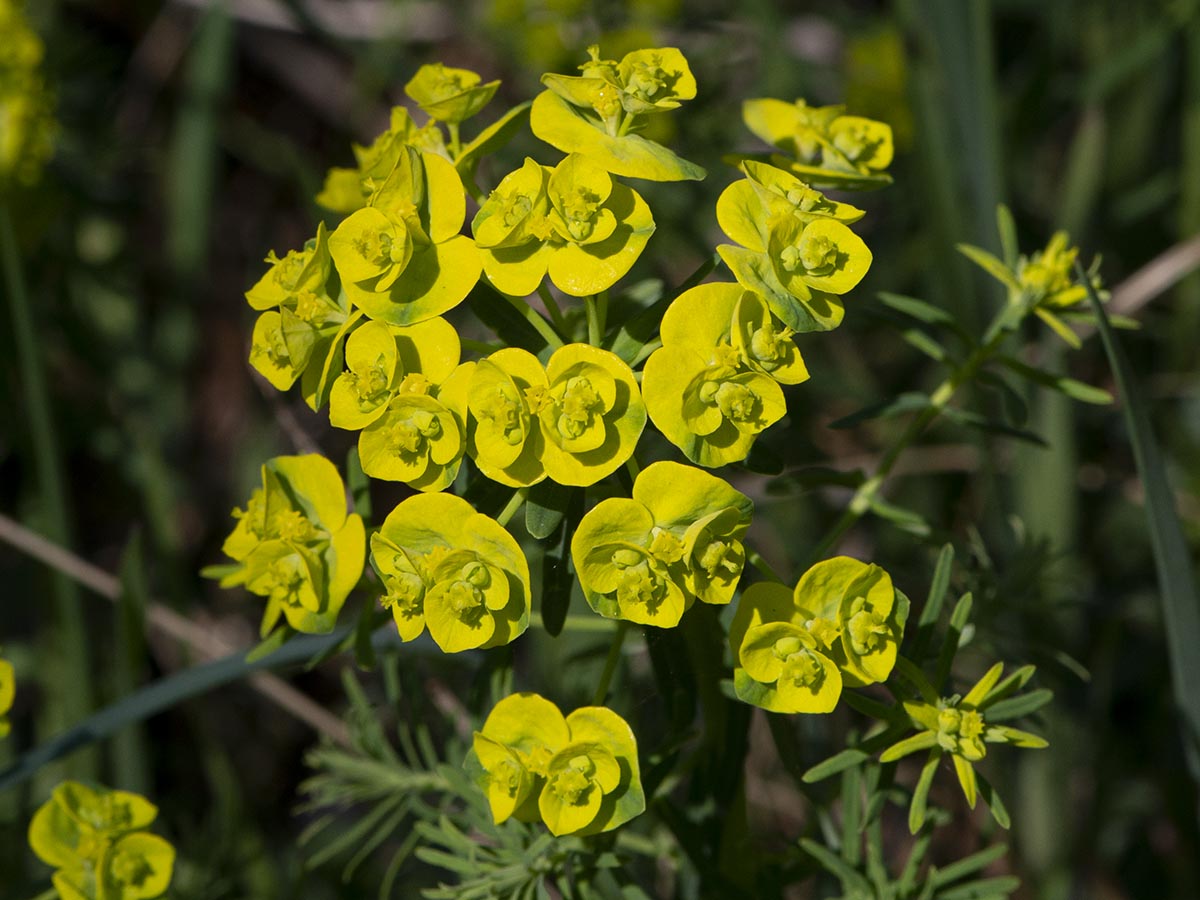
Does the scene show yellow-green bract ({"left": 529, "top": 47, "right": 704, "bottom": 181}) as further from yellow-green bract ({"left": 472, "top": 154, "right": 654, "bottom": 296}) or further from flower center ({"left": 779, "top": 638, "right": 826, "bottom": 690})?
flower center ({"left": 779, "top": 638, "right": 826, "bottom": 690})

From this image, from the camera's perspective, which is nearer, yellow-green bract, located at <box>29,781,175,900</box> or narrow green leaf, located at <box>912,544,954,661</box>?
narrow green leaf, located at <box>912,544,954,661</box>

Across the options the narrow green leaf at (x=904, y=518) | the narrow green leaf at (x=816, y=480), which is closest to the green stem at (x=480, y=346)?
the narrow green leaf at (x=816, y=480)

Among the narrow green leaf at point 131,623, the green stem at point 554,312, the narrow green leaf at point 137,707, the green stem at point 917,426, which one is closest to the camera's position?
the green stem at point 554,312

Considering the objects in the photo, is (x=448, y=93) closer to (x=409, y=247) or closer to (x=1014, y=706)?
(x=409, y=247)

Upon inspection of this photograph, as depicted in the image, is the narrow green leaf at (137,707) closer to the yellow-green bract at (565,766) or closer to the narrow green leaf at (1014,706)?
the yellow-green bract at (565,766)

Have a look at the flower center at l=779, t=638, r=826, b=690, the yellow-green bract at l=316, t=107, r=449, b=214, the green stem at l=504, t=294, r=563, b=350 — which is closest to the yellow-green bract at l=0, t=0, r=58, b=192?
the yellow-green bract at l=316, t=107, r=449, b=214

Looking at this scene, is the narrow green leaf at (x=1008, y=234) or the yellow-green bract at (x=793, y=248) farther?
the narrow green leaf at (x=1008, y=234)

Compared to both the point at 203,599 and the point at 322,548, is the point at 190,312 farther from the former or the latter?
the point at 322,548

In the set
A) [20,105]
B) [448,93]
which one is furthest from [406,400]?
[20,105]
